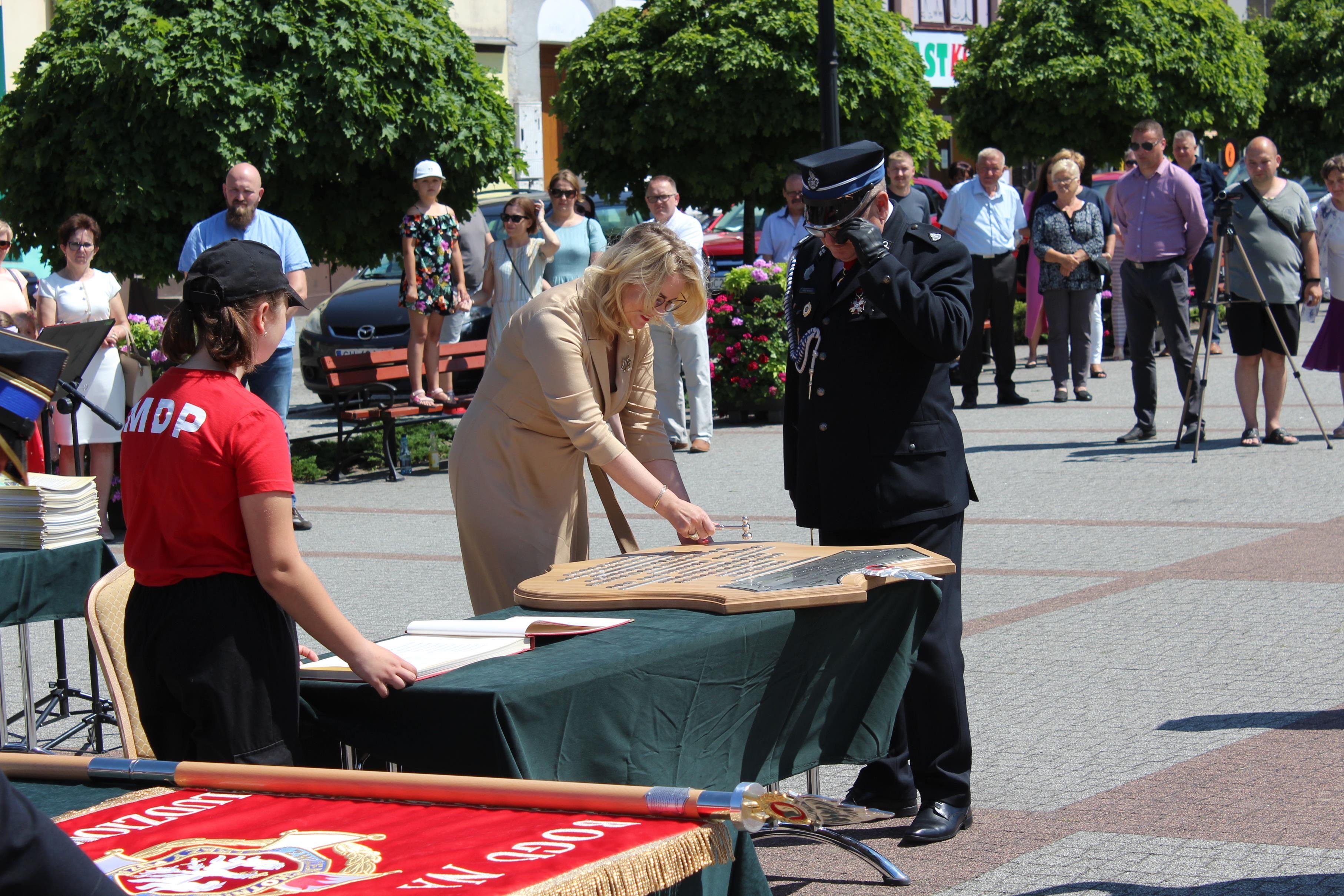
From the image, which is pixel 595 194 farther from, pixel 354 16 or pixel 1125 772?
pixel 1125 772

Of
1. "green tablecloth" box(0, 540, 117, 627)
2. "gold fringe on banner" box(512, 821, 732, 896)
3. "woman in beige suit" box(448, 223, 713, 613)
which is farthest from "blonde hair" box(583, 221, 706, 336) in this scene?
"gold fringe on banner" box(512, 821, 732, 896)

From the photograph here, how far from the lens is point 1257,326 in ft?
35.9

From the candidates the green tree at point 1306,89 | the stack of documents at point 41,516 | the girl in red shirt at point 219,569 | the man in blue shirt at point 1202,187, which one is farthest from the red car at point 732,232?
the girl in red shirt at point 219,569

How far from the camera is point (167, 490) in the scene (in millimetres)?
3102

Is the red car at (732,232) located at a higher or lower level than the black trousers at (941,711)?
higher

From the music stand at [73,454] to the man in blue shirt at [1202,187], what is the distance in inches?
302

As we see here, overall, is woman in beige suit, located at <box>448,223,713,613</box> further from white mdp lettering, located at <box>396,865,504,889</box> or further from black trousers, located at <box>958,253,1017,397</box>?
black trousers, located at <box>958,253,1017,397</box>

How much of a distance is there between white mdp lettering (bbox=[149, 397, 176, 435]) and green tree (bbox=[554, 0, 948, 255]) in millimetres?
14677

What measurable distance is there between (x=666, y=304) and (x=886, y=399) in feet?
2.22

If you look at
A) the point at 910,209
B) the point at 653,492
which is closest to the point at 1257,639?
the point at 910,209

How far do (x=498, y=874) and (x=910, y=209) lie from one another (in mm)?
→ 3691

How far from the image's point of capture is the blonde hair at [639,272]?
4289mm

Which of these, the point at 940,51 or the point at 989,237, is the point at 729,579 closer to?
the point at 989,237

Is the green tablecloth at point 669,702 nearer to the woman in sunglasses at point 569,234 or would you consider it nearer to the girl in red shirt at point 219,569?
the girl in red shirt at point 219,569
